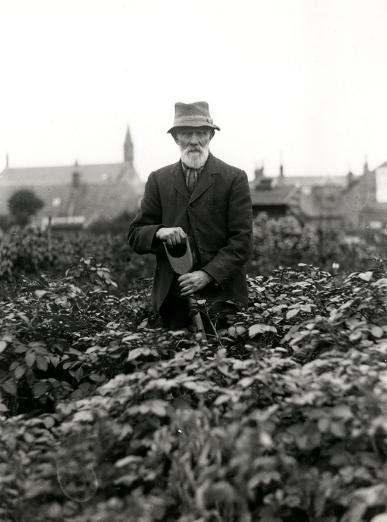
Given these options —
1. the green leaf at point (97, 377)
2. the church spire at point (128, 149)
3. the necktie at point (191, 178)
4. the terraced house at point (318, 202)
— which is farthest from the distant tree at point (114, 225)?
the church spire at point (128, 149)

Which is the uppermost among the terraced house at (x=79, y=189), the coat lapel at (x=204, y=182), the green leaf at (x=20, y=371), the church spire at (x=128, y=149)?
the church spire at (x=128, y=149)

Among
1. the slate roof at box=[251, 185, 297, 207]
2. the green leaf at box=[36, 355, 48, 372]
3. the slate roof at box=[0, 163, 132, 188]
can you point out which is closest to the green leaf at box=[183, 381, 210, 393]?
the green leaf at box=[36, 355, 48, 372]

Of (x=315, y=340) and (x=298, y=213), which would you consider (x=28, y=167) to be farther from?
(x=315, y=340)

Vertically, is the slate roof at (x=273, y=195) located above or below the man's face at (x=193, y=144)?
above

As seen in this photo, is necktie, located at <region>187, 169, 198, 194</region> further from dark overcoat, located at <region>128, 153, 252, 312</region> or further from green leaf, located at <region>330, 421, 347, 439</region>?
green leaf, located at <region>330, 421, 347, 439</region>

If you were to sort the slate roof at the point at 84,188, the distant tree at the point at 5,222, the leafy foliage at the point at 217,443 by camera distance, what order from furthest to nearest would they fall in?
the slate roof at the point at 84,188 < the distant tree at the point at 5,222 < the leafy foliage at the point at 217,443

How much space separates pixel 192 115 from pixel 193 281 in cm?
102

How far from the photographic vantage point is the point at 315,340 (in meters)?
3.03

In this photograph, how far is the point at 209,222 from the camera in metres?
4.21

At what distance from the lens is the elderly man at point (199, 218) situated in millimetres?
4133

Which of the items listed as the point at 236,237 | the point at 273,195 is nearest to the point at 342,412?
the point at 236,237

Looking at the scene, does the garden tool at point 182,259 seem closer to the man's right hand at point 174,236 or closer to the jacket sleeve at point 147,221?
the man's right hand at point 174,236

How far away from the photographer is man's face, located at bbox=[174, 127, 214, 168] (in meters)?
4.16

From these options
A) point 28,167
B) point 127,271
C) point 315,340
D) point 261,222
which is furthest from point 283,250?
point 28,167
